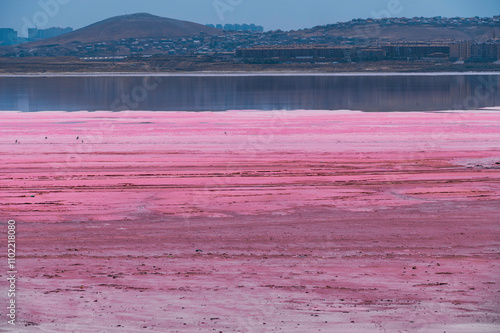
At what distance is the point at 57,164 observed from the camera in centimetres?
2155

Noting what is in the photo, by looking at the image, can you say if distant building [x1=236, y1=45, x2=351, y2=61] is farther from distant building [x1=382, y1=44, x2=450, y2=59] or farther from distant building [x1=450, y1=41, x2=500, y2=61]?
distant building [x1=450, y1=41, x2=500, y2=61]

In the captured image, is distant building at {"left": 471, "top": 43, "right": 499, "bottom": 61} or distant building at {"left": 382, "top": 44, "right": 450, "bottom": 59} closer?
distant building at {"left": 471, "top": 43, "right": 499, "bottom": 61}

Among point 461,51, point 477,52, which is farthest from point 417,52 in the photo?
point 477,52

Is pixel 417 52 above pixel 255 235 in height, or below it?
above

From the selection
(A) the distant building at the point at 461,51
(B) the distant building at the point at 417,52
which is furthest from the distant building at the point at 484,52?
(B) the distant building at the point at 417,52

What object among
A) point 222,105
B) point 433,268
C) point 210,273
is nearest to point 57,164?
point 210,273

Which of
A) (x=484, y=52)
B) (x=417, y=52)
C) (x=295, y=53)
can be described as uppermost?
(x=295, y=53)

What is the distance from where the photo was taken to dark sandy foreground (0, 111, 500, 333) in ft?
31.5

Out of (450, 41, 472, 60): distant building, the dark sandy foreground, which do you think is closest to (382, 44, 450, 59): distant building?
(450, 41, 472, 60): distant building

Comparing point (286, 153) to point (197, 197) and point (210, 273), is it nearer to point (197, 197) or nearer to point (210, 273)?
point (197, 197)

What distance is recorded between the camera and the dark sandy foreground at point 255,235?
9.61 meters

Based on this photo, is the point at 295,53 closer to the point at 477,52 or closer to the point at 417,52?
the point at 417,52

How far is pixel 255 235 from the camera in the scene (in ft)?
43.4

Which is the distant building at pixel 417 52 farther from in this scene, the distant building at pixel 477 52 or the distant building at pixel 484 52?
the distant building at pixel 484 52
